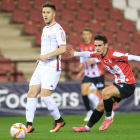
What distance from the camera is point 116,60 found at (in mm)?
5070

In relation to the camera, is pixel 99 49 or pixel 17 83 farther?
pixel 17 83

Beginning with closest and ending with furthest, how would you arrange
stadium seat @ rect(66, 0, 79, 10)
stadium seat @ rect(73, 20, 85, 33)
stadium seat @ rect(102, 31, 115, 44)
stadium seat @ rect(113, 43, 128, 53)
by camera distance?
stadium seat @ rect(113, 43, 128, 53) < stadium seat @ rect(102, 31, 115, 44) < stadium seat @ rect(73, 20, 85, 33) < stadium seat @ rect(66, 0, 79, 10)

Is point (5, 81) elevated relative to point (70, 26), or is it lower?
lower

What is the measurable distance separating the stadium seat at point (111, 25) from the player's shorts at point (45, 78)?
833cm

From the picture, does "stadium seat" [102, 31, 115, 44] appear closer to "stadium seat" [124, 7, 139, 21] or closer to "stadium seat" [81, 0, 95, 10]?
"stadium seat" [81, 0, 95, 10]

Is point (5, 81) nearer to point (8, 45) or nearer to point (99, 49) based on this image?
point (8, 45)

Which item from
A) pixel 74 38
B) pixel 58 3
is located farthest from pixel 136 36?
pixel 58 3

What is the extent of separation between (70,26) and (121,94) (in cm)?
833

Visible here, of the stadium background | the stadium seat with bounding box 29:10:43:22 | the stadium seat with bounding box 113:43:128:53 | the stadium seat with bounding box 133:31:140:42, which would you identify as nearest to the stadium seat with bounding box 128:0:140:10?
the stadium background

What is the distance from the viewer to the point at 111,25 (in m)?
13.3

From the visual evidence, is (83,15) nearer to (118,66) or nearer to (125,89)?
(118,66)

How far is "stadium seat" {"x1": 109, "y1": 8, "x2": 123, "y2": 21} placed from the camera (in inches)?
541

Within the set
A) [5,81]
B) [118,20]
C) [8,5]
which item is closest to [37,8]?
[8,5]

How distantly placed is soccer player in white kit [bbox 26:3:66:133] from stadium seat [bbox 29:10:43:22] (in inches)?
311
